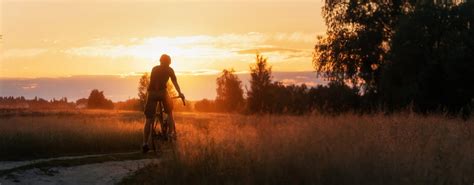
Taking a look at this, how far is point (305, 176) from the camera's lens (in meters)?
10.5

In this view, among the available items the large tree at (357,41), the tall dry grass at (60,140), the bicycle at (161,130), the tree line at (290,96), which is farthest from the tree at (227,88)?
the bicycle at (161,130)

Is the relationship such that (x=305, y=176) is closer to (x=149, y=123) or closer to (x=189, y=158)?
(x=189, y=158)

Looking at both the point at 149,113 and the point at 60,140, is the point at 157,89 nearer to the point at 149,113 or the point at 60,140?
the point at 149,113

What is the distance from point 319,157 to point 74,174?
5.12 m

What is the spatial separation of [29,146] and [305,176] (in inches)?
440

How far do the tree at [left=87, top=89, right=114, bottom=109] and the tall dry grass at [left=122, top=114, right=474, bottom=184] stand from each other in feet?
273

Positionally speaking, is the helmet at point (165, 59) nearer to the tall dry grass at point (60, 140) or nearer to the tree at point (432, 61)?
the tall dry grass at point (60, 140)

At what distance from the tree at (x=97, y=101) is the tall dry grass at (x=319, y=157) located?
83154 millimetres

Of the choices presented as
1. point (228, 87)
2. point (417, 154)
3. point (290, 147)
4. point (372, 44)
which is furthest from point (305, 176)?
point (228, 87)

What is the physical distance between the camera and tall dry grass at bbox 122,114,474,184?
34.0 feet

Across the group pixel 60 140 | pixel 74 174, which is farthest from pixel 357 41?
pixel 74 174

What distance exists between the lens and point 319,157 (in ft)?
35.7

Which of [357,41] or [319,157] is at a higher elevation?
[357,41]

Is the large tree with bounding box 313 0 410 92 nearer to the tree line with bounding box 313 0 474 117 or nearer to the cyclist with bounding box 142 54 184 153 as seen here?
the tree line with bounding box 313 0 474 117
